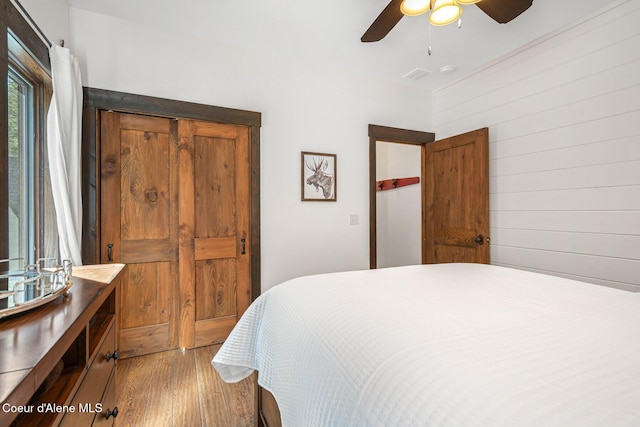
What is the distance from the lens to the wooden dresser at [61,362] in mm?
539

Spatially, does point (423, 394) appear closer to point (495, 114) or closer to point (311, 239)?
point (311, 239)

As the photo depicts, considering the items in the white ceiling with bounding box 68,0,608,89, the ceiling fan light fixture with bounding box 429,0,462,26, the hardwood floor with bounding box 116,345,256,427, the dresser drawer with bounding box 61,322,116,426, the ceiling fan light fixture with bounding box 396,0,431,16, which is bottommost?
the hardwood floor with bounding box 116,345,256,427

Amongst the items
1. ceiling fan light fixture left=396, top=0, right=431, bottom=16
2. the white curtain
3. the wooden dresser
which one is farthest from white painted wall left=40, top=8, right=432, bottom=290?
the wooden dresser

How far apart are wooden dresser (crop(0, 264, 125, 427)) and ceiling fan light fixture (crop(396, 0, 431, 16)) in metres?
2.06

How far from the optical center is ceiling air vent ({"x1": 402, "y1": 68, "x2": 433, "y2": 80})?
3316 mm

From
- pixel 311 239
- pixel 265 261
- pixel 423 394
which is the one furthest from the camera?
pixel 311 239

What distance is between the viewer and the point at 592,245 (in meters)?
2.39

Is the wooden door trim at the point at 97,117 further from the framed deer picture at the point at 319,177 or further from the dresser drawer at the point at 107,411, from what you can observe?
the dresser drawer at the point at 107,411

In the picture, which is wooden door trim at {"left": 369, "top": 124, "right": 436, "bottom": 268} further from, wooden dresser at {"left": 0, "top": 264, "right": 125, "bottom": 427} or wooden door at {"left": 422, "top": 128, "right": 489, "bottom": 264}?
wooden dresser at {"left": 0, "top": 264, "right": 125, "bottom": 427}

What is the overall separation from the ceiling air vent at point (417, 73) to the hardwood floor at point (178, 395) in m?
3.37

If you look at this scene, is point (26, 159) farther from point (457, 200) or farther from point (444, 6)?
point (457, 200)

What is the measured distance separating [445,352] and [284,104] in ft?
9.30

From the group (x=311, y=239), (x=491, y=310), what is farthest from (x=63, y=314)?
(x=311, y=239)

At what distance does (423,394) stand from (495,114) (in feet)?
10.9
